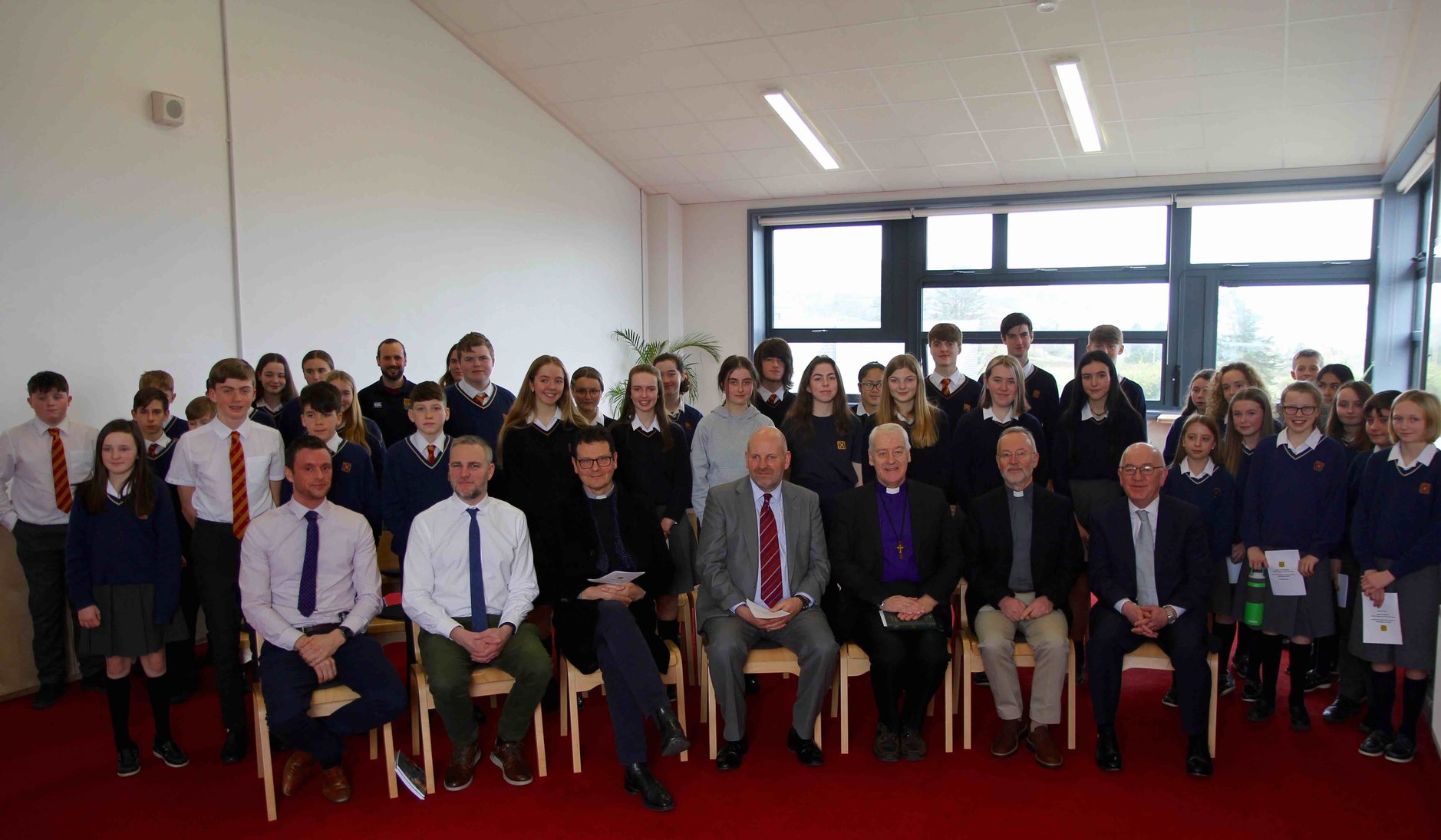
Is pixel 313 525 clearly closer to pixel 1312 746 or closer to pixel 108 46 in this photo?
pixel 108 46

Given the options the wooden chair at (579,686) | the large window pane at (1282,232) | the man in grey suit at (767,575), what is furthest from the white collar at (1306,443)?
the large window pane at (1282,232)

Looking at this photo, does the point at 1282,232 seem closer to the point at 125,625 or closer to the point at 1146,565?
the point at 1146,565

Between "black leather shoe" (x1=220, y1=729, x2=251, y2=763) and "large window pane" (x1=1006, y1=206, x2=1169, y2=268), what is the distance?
8161 millimetres

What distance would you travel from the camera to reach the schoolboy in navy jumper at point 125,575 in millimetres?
3273

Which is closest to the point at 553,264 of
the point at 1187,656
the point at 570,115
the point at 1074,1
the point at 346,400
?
the point at 570,115

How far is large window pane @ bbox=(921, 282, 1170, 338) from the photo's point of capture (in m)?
8.73

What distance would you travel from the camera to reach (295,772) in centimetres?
310

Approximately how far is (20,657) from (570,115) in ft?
18.8

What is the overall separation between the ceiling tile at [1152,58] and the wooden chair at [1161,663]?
429 centimetres

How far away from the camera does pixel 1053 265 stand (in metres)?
9.03

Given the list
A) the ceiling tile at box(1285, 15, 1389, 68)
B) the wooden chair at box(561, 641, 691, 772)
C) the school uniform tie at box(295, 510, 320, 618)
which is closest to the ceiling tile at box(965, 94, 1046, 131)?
the ceiling tile at box(1285, 15, 1389, 68)

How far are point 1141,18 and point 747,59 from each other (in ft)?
8.69

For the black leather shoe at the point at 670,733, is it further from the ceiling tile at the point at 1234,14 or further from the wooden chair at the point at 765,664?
the ceiling tile at the point at 1234,14

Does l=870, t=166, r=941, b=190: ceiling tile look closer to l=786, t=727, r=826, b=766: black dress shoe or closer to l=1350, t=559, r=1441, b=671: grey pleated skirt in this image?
l=1350, t=559, r=1441, b=671: grey pleated skirt
